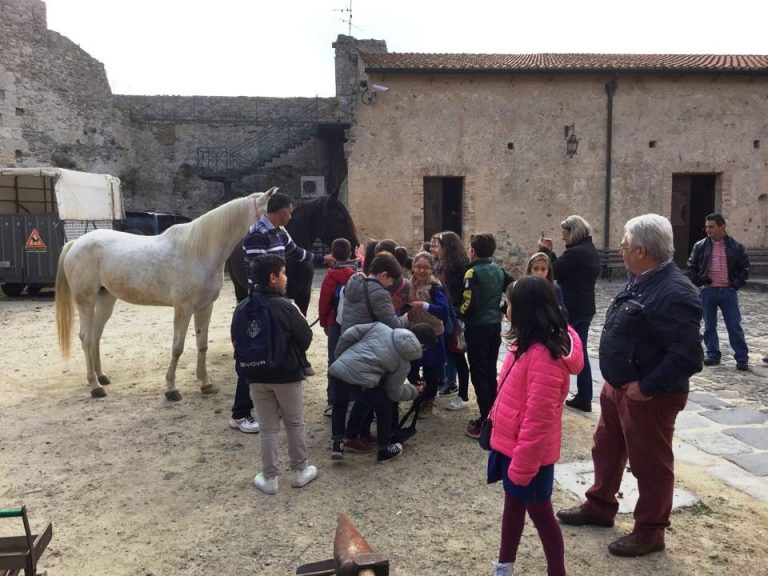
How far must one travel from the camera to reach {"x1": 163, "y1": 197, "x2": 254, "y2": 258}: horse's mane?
5.26 meters

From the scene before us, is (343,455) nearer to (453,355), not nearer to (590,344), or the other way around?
(453,355)

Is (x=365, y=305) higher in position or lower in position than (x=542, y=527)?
higher

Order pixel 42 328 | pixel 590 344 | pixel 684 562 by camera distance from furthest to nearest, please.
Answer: pixel 42 328, pixel 590 344, pixel 684 562

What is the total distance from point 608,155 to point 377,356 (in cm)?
1445

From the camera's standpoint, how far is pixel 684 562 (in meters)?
2.72

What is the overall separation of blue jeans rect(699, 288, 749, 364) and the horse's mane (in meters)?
5.34

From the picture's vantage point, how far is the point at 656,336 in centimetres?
261

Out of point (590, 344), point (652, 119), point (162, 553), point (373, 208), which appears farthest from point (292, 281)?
point (652, 119)

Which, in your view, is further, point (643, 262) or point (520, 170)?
point (520, 170)

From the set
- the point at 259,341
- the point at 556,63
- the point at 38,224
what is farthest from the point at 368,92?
the point at 259,341

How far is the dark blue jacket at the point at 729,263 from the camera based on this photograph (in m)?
6.44

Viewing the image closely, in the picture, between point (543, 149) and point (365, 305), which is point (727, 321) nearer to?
point (365, 305)

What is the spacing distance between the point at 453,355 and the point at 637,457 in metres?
2.63

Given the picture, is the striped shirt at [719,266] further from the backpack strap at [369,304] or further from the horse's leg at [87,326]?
the horse's leg at [87,326]
